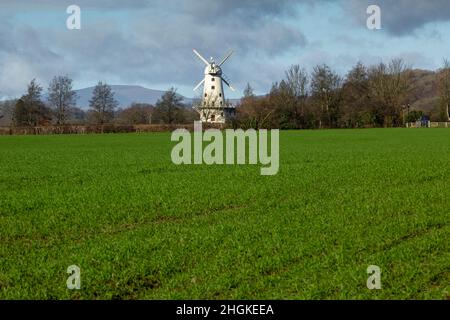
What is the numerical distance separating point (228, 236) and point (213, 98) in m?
124

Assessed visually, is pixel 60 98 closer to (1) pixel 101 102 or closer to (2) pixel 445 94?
(1) pixel 101 102

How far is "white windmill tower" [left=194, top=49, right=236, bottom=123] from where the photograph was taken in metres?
128

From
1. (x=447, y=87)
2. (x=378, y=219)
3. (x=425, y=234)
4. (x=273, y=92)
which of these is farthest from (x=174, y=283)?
(x=447, y=87)

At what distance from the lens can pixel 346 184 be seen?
21.6 metres

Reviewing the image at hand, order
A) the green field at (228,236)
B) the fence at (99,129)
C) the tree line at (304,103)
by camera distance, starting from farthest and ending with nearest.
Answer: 1. the tree line at (304,103)
2. the fence at (99,129)
3. the green field at (228,236)

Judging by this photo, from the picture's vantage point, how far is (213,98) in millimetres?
135500

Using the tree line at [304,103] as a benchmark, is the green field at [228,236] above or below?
below

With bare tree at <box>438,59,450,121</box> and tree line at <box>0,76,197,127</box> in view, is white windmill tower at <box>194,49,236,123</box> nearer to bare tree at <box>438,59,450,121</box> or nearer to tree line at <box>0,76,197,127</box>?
tree line at <box>0,76,197,127</box>

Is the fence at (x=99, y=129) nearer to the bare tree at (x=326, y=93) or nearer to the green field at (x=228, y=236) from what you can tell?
the bare tree at (x=326, y=93)

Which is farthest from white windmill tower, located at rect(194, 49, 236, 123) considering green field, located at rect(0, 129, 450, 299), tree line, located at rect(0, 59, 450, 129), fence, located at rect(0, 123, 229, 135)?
green field, located at rect(0, 129, 450, 299)

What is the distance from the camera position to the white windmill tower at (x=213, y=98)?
421ft

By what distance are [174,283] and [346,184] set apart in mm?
13898

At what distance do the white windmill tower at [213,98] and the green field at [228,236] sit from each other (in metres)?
105

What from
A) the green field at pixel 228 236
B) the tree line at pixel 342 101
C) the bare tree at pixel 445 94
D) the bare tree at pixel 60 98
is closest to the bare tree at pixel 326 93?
the tree line at pixel 342 101
